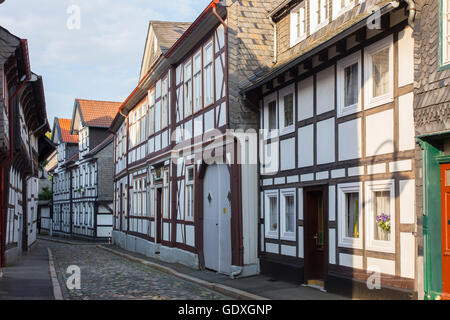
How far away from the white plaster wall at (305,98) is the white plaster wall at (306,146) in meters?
0.32

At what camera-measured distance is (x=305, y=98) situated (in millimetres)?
13227

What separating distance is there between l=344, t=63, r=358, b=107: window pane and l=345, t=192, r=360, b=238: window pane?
186 centimetres

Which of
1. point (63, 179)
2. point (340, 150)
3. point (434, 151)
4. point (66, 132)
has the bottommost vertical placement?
point (434, 151)

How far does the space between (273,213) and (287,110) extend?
8.95 ft

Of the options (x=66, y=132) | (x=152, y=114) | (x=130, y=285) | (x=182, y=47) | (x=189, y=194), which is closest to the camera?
(x=130, y=285)

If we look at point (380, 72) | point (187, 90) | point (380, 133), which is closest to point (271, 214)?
point (380, 133)

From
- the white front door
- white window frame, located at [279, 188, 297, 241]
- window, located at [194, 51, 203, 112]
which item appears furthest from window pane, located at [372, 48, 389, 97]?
window, located at [194, 51, 203, 112]

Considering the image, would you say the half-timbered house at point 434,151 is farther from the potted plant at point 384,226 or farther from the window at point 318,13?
the window at point 318,13

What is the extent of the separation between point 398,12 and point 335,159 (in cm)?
332

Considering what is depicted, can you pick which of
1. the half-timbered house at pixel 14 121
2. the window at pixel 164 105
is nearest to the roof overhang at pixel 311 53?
the half-timbered house at pixel 14 121

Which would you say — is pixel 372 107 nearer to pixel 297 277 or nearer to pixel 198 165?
pixel 297 277

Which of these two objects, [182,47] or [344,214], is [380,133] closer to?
[344,214]

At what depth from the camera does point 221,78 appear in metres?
16.6

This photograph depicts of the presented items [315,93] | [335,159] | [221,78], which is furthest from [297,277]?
[221,78]
